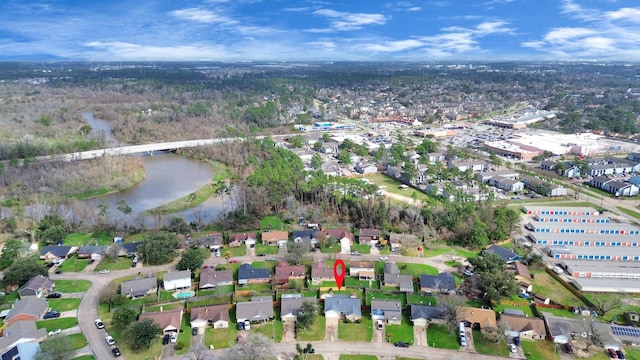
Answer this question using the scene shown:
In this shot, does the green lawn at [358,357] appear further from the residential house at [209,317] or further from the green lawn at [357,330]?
the residential house at [209,317]

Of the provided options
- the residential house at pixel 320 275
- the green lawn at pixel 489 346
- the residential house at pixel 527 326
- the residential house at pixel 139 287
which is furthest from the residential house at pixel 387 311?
the residential house at pixel 139 287

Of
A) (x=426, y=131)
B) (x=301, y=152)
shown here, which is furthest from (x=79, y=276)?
(x=426, y=131)

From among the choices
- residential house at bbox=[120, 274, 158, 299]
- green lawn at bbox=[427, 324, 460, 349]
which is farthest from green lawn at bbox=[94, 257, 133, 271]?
green lawn at bbox=[427, 324, 460, 349]

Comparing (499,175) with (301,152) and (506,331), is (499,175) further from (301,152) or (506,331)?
(506,331)

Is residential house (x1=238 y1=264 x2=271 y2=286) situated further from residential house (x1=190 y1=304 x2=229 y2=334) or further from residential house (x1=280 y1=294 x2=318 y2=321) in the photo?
residential house (x1=190 y1=304 x2=229 y2=334)

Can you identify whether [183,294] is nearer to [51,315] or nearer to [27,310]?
[51,315]

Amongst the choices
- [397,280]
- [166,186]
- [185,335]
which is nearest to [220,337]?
[185,335]
